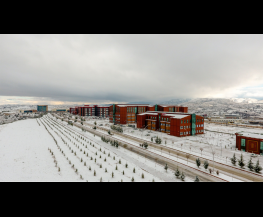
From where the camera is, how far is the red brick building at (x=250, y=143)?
88.6ft

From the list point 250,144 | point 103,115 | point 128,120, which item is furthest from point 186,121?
point 103,115

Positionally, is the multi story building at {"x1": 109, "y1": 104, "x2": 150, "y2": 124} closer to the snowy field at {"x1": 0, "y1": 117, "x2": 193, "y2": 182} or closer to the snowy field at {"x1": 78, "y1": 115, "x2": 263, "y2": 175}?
the snowy field at {"x1": 78, "y1": 115, "x2": 263, "y2": 175}

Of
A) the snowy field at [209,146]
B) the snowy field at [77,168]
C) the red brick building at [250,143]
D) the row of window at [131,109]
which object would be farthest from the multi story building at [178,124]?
the snowy field at [77,168]

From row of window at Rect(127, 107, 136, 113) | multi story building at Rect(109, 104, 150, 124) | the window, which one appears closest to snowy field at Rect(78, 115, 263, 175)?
the window

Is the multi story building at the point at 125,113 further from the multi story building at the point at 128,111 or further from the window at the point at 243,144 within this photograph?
the window at the point at 243,144

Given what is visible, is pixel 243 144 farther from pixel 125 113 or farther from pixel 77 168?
pixel 125 113

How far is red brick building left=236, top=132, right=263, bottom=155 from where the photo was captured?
2701 centimetres

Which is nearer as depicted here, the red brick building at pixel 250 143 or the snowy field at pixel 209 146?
the snowy field at pixel 209 146

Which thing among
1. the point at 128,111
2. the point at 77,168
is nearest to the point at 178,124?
the point at 77,168
